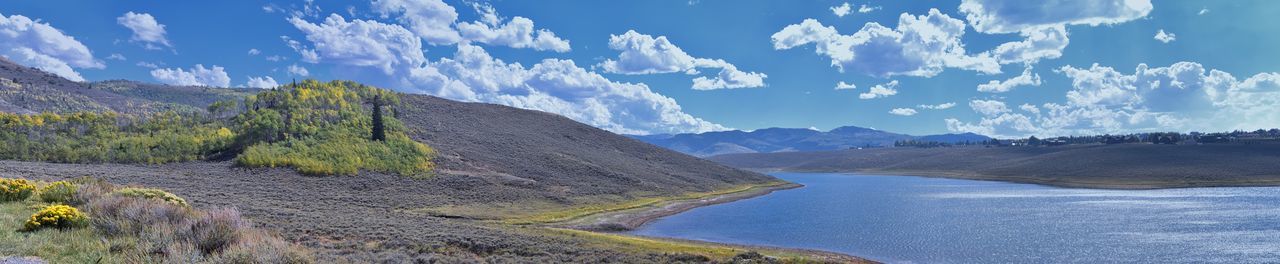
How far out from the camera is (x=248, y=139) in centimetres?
8925

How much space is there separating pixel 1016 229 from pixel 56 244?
5749cm

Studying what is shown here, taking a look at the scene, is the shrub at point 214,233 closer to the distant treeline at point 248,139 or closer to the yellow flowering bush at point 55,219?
the yellow flowering bush at point 55,219

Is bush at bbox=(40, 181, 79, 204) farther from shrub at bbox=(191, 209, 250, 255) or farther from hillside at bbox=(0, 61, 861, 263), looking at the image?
shrub at bbox=(191, 209, 250, 255)

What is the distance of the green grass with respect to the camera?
14.5 metres

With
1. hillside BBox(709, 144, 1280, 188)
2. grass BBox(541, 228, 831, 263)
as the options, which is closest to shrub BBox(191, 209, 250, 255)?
grass BBox(541, 228, 831, 263)

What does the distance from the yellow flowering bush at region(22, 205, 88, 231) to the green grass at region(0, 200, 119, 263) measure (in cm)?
41

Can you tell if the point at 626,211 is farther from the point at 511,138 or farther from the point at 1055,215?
the point at 511,138

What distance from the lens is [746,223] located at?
66875 mm

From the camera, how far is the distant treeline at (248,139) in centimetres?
8062

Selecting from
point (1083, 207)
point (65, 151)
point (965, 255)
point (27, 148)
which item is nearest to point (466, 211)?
point (965, 255)

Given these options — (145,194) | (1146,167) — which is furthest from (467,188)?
(1146,167)

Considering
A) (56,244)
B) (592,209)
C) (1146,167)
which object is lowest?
(592,209)

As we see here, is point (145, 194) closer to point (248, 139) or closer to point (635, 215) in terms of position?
point (635, 215)

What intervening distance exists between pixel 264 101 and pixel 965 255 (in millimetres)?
103839
